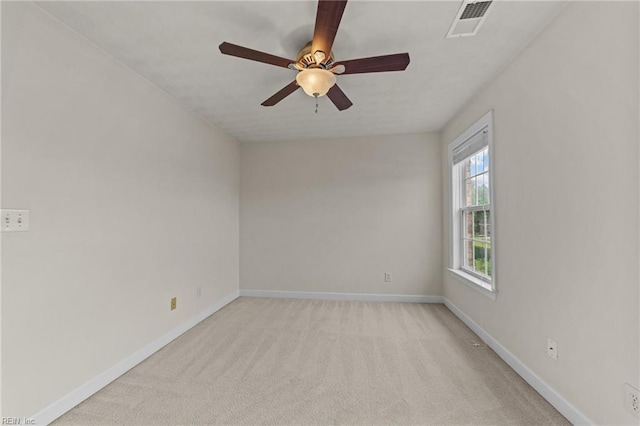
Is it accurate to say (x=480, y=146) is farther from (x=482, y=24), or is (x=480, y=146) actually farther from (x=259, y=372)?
(x=259, y=372)

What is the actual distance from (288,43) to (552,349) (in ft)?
8.56

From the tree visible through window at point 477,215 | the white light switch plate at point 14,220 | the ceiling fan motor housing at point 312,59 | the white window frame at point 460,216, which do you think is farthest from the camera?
the tree visible through window at point 477,215

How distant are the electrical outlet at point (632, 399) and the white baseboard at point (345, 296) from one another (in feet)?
8.93

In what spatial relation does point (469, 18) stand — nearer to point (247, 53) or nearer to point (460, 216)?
point (247, 53)

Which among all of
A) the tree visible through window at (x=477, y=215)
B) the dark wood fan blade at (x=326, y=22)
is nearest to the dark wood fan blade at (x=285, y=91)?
the dark wood fan blade at (x=326, y=22)

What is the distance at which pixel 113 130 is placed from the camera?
2.18 meters

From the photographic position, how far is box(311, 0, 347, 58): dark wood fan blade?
1344mm

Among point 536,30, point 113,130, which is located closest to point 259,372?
point 113,130

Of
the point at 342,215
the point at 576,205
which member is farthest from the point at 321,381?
the point at 342,215

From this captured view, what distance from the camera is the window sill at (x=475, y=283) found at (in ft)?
8.51

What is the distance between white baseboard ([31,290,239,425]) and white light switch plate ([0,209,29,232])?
1053 mm

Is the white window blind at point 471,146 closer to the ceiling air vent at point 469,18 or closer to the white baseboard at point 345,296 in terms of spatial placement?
the ceiling air vent at point 469,18

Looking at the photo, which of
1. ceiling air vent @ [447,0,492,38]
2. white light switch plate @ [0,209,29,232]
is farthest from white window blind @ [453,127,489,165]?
white light switch plate @ [0,209,29,232]

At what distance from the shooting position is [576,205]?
1620mm
